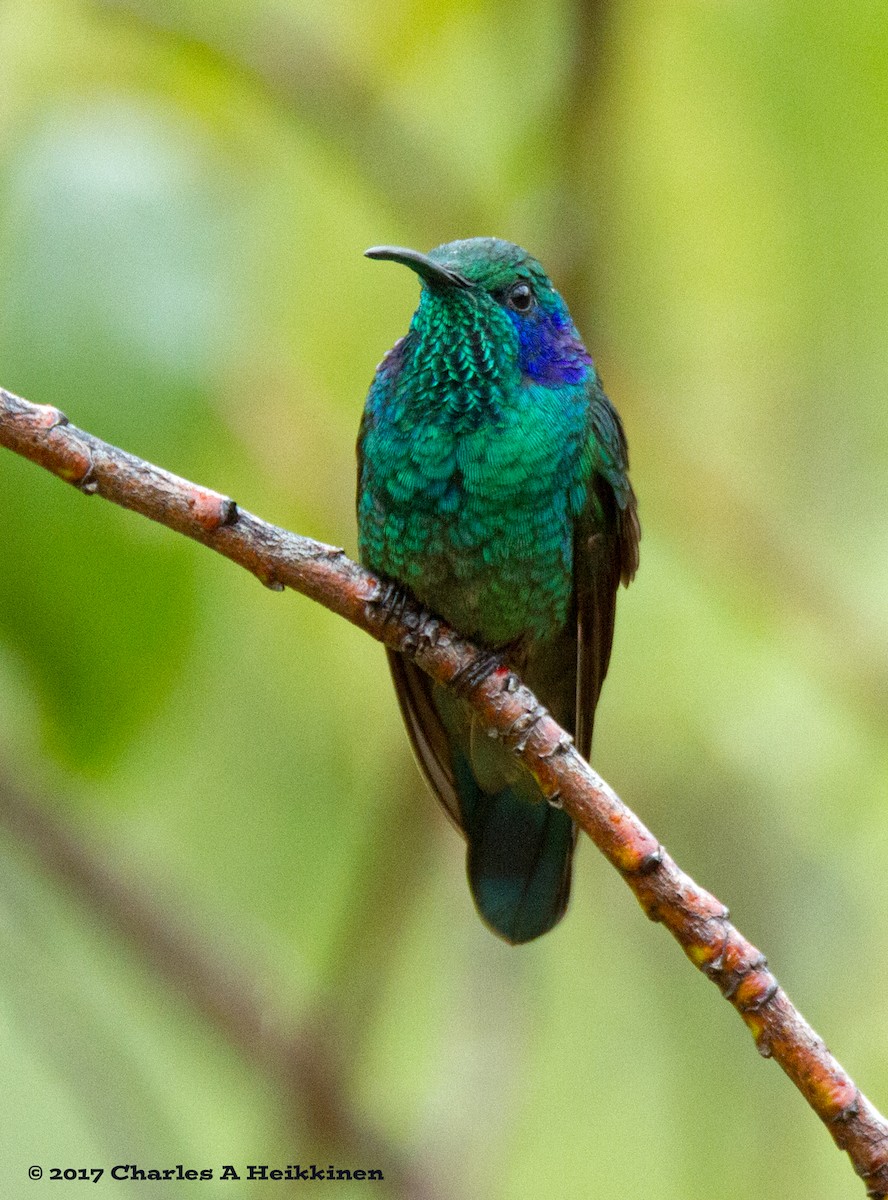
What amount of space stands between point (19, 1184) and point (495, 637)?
2675 millimetres

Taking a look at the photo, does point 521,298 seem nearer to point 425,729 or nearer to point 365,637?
point 425,729

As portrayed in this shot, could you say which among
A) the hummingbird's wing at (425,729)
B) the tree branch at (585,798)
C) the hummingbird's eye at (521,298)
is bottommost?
the tree branch at (585,798)

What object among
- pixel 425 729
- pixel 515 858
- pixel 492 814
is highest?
pixel 425 729

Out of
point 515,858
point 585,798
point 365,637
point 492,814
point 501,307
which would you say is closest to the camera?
point 585,798

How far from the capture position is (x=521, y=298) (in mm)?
3500

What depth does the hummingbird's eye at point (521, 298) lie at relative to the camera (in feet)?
11.4

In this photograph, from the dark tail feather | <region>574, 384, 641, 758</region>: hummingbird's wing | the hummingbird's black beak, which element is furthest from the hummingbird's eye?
the dark tail feather

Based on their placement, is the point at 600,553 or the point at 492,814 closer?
the point at 600,553

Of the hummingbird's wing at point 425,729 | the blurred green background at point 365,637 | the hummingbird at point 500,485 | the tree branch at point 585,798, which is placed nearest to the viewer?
the tree branch at point 585,798

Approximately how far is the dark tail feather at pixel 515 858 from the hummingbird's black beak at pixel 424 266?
1311 mm

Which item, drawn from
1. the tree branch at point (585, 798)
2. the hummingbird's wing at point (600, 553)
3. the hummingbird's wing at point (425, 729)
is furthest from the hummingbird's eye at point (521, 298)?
the tree branch at point (585, 798)

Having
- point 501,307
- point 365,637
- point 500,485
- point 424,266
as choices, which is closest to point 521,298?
point 501,307

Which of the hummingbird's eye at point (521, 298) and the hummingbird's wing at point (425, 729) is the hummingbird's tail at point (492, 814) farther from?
the hummingbird's eye at point (521, 298)

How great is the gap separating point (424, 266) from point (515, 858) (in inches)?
60.8
